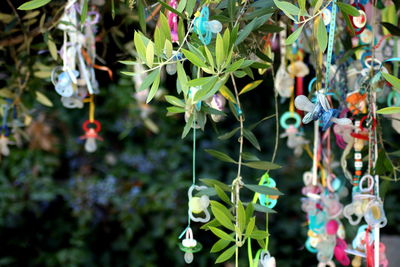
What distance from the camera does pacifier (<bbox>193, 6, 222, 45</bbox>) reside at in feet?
1.63

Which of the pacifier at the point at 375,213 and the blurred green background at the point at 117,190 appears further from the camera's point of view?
the blurred green background at the point at 117,190

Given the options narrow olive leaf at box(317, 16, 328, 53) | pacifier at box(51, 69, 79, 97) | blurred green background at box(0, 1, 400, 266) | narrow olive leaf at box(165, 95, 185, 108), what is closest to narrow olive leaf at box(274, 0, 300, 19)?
narrow olive leaf at box(317, 16, 328, 53)

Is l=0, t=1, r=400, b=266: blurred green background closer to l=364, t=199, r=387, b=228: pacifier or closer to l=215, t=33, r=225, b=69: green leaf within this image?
l=364, t=199, r=387, b=228: pacifier

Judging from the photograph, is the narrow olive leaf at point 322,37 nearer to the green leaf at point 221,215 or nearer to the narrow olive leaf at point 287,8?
the narrow olive leaf at point 287,8

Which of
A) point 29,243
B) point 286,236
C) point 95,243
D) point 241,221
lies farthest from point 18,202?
point 241,221

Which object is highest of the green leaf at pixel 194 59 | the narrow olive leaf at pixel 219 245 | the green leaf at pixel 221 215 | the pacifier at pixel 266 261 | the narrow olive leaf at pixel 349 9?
the narrow olive leaf at pixel 349 9

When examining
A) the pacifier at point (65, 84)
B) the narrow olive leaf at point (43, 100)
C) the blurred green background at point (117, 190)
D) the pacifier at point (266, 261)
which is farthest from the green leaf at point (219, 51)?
the blurred green background at point (117, 190)

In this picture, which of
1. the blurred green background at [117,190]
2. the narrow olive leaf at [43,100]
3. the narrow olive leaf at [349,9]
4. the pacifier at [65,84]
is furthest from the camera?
the blurred green background at [117,190]

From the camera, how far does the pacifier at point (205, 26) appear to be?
498 millimetres

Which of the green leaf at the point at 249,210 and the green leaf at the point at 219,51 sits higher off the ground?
the green leaf at the point at 219,51

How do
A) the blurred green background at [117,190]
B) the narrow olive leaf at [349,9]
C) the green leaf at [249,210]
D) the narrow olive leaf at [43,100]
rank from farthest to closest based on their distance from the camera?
→ 1. the blurred green background at [117,190]
2. the narrow olive leaf at [43,100]
3. the green leaf at [249,210]
4. the narrow olive leaf at [349,9]

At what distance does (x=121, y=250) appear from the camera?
7.50ft

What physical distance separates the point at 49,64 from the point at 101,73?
0.11m

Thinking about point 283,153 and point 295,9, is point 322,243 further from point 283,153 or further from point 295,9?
point 283,153
